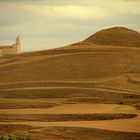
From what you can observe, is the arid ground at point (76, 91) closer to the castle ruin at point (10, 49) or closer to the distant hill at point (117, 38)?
the distant hill at point (117, 38)

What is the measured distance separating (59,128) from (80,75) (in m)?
22.0

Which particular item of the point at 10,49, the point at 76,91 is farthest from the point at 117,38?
the point at 76,91

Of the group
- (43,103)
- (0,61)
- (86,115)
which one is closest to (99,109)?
(86,115)

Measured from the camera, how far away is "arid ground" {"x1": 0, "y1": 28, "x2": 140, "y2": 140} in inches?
990

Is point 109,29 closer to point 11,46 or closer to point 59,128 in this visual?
point 11,46

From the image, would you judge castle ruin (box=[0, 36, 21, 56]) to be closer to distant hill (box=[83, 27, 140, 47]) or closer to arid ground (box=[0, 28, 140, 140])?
arid ground (box=[0, 28, 140, 140])

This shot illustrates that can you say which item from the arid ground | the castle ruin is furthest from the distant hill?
the castle ruin

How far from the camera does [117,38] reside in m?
58.5

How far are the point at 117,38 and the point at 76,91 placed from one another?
1935 centimetres

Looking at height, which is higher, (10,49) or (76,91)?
(10,49)

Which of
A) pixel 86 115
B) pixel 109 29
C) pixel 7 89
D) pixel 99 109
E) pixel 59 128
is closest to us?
pixel 59 128

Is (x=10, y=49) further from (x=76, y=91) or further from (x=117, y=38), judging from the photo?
(x=76, y=91)

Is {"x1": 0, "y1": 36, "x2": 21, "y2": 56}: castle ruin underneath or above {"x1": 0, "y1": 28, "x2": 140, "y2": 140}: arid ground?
above

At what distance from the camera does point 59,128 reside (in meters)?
25.0
